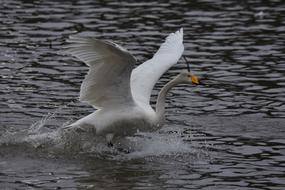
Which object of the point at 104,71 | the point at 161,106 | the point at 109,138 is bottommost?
the point at 109,138

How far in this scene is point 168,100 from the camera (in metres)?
14.4

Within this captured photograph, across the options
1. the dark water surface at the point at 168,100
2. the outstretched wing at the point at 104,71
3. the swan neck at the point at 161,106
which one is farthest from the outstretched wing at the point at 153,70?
the dark water surface at the point at 168,100

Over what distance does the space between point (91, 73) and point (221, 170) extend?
2116mm

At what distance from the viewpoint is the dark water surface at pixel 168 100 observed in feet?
35.6

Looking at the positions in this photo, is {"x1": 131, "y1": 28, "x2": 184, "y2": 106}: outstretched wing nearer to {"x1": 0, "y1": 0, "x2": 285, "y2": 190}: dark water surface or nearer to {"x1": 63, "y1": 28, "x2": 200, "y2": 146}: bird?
{"x1": 63, "y1": 28, "x2": 200, "y2": 146}: bird

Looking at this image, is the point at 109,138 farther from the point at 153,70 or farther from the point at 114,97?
the point at 153,70

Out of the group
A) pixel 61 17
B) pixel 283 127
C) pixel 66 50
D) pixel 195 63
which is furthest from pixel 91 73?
pixel 61 17

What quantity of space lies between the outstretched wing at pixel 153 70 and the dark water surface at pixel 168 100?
26.5 inches

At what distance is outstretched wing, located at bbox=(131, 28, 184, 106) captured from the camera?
1263 centimetres

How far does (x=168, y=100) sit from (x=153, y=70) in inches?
59.9

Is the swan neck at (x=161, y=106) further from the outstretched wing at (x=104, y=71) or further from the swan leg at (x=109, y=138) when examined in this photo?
the swan leg at (x=109, y=138)

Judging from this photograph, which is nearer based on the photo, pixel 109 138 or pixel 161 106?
pixel 161 106

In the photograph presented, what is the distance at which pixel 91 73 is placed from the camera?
1147 centimetres

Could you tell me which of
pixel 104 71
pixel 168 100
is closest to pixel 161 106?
pixel 104 71
